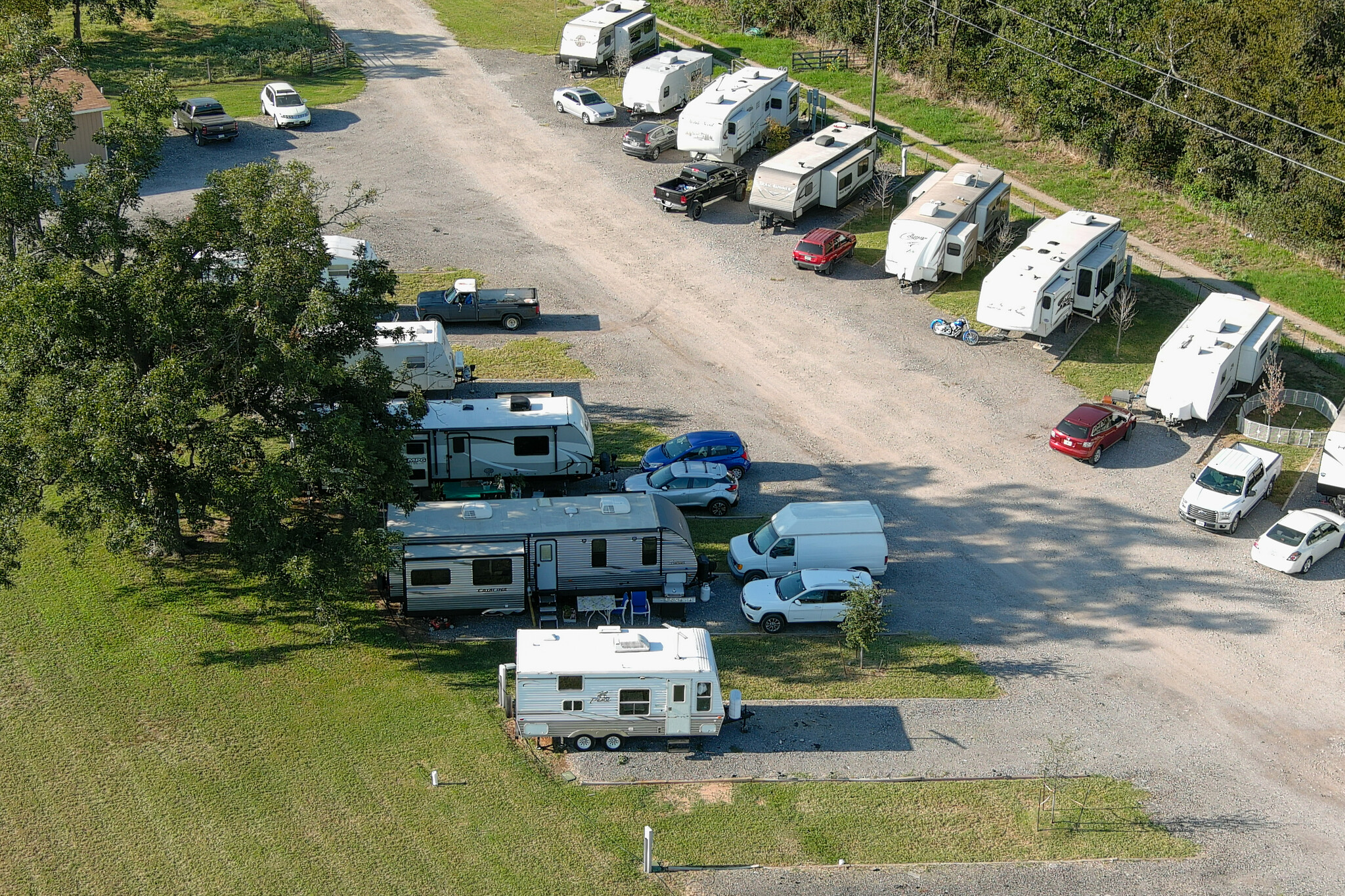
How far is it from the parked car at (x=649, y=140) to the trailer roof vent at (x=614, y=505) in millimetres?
28284

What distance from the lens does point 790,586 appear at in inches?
1192

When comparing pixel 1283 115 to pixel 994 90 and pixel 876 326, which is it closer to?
pixel 994 90

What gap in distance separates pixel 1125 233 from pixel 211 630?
3277cm

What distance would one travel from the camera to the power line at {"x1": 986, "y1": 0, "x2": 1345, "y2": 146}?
46031 mm

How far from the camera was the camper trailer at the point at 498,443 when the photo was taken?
113 feet

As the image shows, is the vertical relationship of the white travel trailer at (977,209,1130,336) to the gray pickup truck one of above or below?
above

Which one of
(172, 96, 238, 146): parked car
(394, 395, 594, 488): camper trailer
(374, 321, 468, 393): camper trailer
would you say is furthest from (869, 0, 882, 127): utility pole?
(172, 96, 238, 146): parked car

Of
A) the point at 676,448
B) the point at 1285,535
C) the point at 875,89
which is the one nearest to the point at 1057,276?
the point at 1285,535

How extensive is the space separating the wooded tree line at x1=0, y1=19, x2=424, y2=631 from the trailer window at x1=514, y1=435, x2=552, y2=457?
5361mm

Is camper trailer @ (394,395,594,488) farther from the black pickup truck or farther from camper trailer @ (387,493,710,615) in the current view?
the black pickup truck

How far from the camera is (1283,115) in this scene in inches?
1950

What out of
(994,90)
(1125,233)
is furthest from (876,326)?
(994,90)

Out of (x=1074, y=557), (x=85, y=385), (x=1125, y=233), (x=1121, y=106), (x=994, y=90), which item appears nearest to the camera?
(x=85, y=385)

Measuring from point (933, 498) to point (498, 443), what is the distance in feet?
38.9
